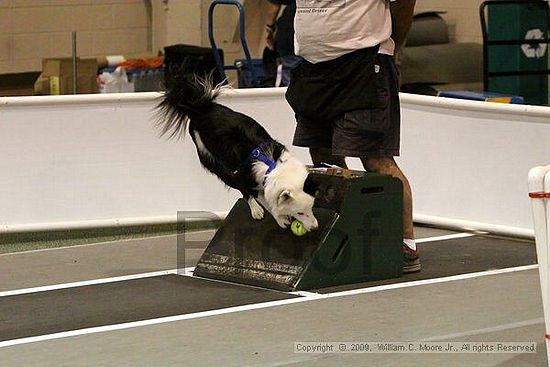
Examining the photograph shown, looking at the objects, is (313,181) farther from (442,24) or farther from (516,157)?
(442,24)

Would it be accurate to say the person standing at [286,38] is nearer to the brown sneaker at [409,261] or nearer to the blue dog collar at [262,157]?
the brown sneaker at [409,261]

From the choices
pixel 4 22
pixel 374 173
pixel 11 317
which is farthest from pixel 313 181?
pixel 4 22

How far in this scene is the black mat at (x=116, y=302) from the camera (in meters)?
5.17

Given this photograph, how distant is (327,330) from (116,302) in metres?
1.07

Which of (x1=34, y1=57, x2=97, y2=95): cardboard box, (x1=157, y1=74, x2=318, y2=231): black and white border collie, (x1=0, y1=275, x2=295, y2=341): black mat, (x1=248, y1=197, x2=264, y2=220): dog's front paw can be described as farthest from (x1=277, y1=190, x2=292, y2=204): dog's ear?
(x1=34, y1=57, x2=97, y2=95): cardboard box

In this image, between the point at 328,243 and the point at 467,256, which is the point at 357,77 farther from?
the point at 467,256

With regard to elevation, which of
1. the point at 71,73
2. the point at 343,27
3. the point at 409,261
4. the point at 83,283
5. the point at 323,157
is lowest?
the point at 83,283

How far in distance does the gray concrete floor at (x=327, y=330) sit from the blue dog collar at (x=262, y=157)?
0.64 metres

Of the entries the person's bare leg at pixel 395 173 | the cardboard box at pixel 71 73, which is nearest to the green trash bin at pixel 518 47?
the cardboard box at pixel 71 73

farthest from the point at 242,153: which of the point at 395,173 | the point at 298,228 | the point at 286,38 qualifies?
the point at 286,38

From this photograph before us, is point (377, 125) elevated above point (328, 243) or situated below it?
above

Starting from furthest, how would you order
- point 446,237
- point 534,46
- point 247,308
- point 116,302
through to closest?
point 534,46, point 446,237, point 116,302, point 247,308

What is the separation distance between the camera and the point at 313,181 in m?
5.79

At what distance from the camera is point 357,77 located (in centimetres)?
590
